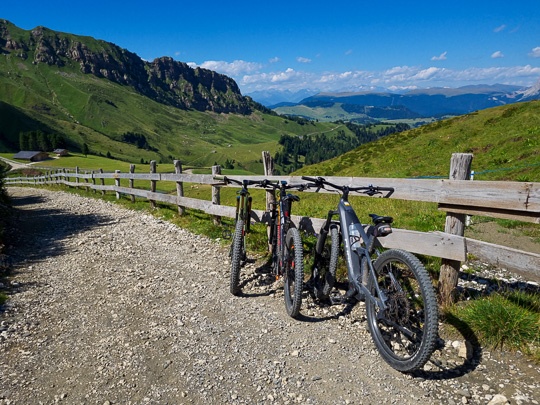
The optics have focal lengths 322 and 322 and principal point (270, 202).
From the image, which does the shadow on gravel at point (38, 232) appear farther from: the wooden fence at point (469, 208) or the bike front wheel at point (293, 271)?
the wooden fence at point (469, 208)

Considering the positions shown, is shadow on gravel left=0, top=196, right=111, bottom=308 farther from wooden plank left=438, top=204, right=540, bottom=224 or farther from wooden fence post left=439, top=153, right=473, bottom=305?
wooden plank left=438, top=204, right=540, bottom=224


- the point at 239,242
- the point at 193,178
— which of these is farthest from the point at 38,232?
the point at 239,242

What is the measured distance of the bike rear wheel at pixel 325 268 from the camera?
17.5 feet

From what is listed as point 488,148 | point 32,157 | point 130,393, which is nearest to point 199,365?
point 130,393

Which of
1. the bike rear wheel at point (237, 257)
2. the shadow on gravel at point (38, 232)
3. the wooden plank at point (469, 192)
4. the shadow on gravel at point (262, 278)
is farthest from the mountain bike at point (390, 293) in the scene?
the shadow on gravel at point (38, 232)

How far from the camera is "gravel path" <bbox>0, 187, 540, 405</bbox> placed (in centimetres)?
375

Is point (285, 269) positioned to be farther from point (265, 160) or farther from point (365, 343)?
point (265, 160)

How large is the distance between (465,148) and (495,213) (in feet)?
78.8

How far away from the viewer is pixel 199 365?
4.32 metres

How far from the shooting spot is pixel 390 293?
404cm

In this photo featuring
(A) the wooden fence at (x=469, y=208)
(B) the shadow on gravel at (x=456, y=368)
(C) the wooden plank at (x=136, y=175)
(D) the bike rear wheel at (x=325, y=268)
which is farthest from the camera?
(C) the wooden plank at (x=136, y=175)

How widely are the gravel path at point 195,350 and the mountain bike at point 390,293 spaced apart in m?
0.32

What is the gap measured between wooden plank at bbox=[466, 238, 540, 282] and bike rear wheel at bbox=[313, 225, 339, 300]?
6.51 feet

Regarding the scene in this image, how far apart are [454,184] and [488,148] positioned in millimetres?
23311
